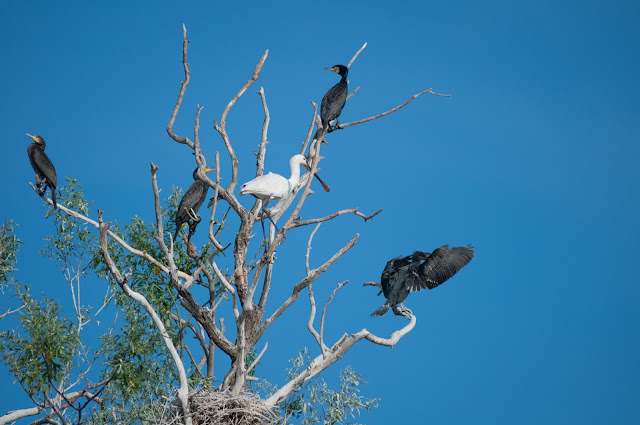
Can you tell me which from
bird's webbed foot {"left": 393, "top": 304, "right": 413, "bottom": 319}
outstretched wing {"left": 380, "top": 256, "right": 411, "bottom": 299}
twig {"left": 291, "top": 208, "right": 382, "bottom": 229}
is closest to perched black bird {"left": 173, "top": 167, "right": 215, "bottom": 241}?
twig {"left": 291, "top": 208, "right": 382, "bottom": 229}

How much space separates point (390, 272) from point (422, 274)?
1.19ft

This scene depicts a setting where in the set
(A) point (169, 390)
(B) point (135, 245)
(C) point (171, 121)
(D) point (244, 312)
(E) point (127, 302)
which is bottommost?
(A) point (169, 390)

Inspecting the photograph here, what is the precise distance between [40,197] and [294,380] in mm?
3860

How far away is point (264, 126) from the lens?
30.6 feet

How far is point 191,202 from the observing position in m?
8.93

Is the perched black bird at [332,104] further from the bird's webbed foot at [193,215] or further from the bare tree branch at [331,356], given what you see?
the bare tree branch at [331,356]

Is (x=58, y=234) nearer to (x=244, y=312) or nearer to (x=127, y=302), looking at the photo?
(x=127, y=302)

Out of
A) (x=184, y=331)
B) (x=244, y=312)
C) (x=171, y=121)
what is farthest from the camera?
(x=184, y=331)

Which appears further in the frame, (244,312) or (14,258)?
(14,258)

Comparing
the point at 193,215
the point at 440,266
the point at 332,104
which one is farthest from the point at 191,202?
the point at 440,266

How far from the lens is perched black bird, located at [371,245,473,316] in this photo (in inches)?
322

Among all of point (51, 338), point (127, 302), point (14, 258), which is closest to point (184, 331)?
point (127, 302)

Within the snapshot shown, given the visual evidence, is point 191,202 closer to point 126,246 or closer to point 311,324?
point 126,246

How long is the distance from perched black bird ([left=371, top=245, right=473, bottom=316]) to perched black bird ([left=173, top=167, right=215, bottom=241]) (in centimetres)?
244
